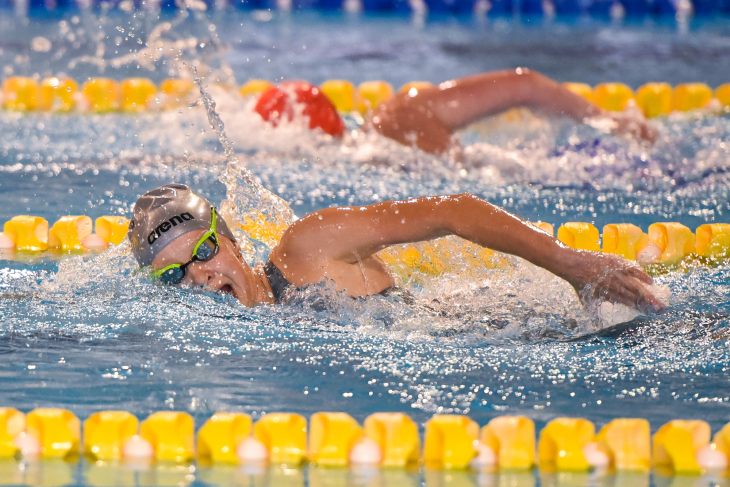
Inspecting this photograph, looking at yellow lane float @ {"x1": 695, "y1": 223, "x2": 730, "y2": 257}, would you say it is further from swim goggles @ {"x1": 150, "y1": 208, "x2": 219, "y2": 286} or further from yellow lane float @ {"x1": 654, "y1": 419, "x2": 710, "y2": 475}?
swim goggles @ {"x1": 150, "y1": 208, "x2": 219, "y2": 286}

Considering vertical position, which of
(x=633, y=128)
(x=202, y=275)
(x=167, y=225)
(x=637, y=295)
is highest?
(x=633, y=128)

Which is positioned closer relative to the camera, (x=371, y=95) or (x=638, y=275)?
(x=638, y=275)

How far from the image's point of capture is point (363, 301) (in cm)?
264

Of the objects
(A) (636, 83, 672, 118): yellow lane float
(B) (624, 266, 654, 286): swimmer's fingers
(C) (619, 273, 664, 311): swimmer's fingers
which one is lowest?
(C) (619, 273, 664, 311): swimmer's fingers

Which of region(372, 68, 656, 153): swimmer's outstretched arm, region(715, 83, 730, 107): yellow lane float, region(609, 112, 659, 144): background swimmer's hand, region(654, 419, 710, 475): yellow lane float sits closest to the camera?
region(654, 419, 710, 475): yellow lane float

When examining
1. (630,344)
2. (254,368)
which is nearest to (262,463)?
(254,368)

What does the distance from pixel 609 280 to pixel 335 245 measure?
753 millimetres

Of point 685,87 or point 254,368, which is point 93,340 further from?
point 685,87

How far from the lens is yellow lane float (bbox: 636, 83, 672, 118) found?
6.39 m

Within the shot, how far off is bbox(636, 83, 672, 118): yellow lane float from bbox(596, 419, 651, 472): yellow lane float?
16.0ft

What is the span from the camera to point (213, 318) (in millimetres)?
2654

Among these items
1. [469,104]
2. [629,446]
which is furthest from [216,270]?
[469,104]

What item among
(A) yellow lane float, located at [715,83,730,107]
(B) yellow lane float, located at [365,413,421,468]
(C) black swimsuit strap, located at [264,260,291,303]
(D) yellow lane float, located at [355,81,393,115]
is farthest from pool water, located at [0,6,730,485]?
(D) yellow lane float, located at [355,81,393,115]

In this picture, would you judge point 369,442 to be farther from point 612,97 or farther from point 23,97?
point 23,97
